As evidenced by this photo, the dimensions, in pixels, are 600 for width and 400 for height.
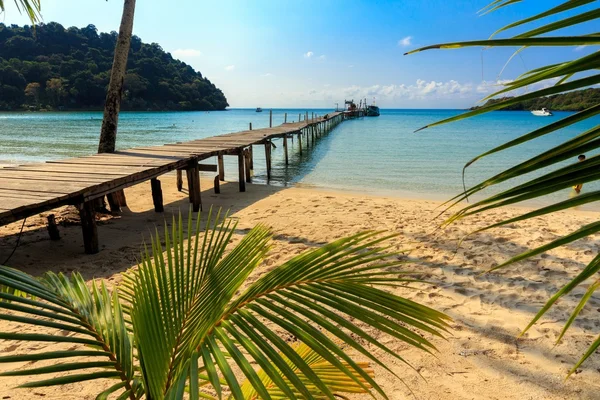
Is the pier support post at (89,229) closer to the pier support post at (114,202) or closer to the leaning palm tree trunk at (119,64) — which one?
the pier support post at (114,202)

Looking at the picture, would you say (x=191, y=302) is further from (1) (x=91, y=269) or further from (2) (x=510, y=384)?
(1) (x=91, y=269)

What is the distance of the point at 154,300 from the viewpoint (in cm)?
122

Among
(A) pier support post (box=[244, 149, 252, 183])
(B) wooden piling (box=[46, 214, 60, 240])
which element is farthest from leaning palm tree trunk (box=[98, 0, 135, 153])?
(A) pier support post (box=[244, 149, 252, 183])

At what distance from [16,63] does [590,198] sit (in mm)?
91757

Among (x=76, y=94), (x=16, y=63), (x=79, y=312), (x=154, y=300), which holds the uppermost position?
(x=16, y=63)

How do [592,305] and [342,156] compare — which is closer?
[592,305]

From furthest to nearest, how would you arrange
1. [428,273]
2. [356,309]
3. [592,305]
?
1. [428,273]
2. [592,305]
3. [356,309]

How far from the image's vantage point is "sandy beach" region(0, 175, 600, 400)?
9.00ft

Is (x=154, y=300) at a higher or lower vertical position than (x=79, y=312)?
higher

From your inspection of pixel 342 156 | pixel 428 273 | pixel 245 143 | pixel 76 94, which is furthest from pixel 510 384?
pixel 76 94

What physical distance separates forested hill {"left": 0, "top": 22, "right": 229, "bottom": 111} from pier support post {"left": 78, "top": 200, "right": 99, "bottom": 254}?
264 feet

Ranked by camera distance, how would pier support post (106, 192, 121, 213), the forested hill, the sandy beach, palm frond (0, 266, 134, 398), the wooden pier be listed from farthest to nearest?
the forested hill → pier support post (106, 192, 121, 213) → the wooden pier → the sandy beach → palm frond (0, 266, 134, 398)

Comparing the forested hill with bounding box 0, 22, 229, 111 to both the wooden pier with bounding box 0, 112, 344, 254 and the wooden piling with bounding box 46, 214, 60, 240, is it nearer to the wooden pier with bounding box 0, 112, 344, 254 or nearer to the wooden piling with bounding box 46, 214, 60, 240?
the wooden pier with bounding box 0, 112, 344, 254

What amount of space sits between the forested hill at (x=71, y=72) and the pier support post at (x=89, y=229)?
3173 inches
